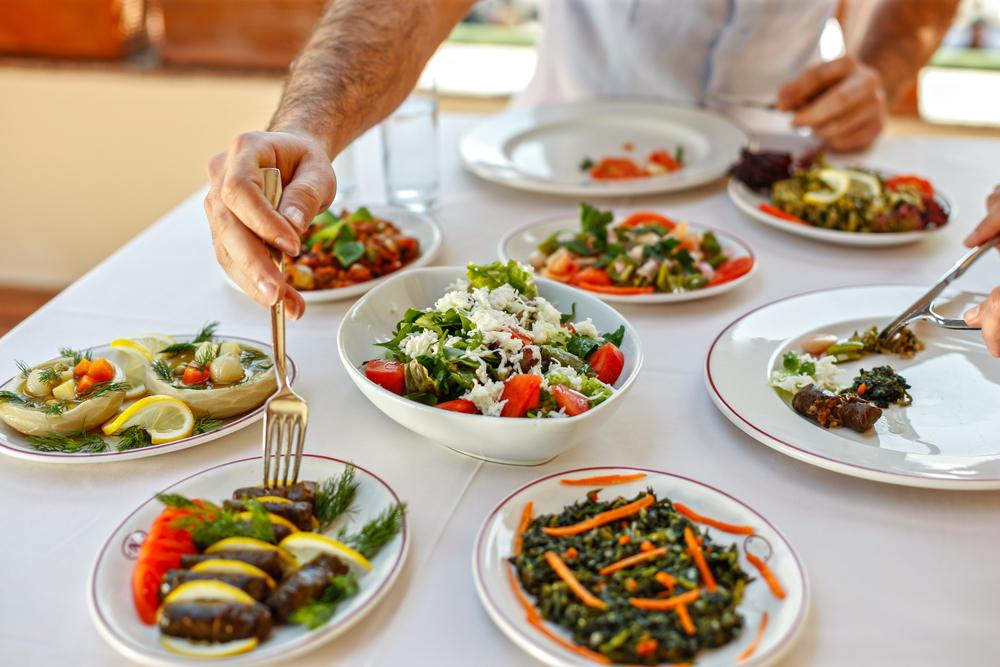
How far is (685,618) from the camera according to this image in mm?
946

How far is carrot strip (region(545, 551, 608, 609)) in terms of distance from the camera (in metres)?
0.97

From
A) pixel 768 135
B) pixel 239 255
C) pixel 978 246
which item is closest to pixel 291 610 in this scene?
pixel 239 255

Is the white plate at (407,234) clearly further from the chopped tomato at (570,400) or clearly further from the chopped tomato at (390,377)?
the chopped tomato at (570,400)

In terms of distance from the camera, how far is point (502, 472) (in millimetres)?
Result: 1304

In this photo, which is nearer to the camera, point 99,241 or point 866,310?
point 866,310

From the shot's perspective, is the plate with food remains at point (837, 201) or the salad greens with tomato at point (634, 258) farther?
the plate with food remains at point (837, 201)

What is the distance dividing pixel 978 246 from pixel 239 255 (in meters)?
1.26

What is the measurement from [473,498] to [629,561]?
0.29 meters

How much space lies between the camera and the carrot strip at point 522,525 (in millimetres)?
1082

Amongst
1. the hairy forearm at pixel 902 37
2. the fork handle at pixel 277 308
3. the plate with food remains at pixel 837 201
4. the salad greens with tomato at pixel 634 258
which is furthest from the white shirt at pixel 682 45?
the fork handle at pixel 277 308

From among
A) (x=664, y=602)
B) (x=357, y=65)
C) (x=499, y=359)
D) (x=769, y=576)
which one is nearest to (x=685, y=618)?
(x=664, y=602)

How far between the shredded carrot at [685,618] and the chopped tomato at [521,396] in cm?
36

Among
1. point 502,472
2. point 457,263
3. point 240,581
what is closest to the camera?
point 240,581

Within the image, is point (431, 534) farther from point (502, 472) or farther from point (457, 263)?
point (457, 263)
